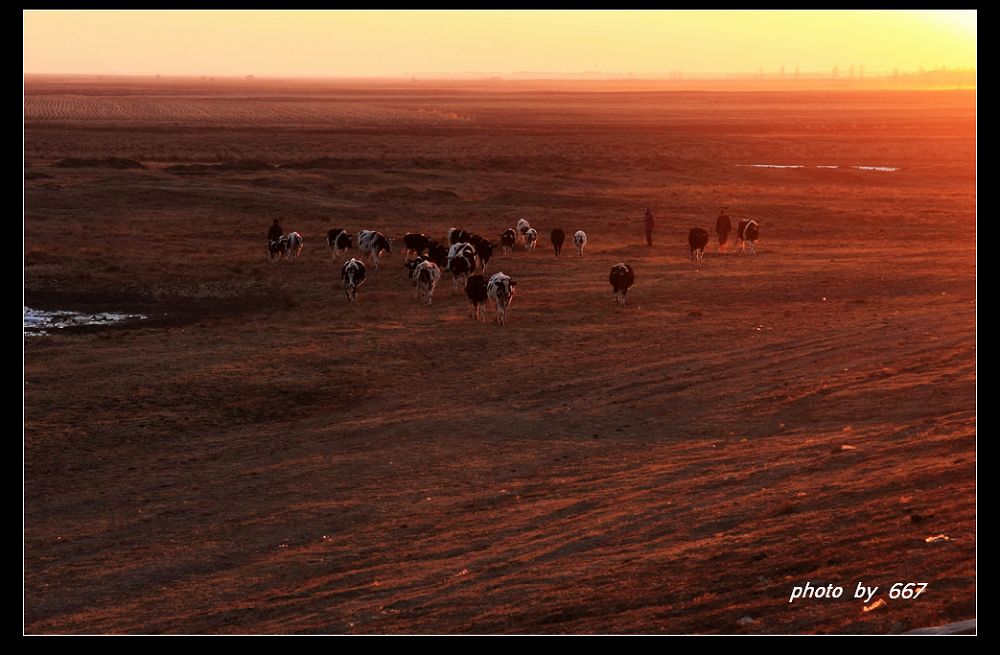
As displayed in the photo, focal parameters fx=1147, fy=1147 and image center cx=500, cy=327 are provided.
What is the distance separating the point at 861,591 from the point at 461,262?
2026cm

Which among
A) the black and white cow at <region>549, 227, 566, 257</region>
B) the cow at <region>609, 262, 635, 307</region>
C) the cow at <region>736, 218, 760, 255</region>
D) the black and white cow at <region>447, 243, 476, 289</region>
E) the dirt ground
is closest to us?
the dirt ground

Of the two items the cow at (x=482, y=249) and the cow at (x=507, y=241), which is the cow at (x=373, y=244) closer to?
the cow at (x=482, y=249)

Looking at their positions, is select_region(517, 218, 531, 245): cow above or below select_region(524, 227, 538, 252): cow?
above

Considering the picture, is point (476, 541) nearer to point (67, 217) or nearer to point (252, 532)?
point (252, 532)

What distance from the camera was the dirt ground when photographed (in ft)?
36.0

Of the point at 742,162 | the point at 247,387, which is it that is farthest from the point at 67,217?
the point at 742,162

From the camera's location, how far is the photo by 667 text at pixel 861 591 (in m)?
9.77

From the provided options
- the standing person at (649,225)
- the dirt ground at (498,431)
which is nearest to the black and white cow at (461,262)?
the dirt ground at (498,431)

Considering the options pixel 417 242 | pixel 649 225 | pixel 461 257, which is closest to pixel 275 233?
pixel 417 242

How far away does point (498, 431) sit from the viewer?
17578 millimetres

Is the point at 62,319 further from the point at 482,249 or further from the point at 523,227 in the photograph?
the point at 523,227

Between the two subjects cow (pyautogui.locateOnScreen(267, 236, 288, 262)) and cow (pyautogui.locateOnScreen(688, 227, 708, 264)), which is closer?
cow (pyautogui.locateOnScreen(267, 236, 288, 262))

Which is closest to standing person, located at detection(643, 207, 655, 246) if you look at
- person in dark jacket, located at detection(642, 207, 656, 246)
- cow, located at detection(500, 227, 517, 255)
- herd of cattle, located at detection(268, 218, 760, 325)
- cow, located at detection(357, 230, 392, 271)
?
person in dark jacket, located at detection(642, 207, 656, 246)

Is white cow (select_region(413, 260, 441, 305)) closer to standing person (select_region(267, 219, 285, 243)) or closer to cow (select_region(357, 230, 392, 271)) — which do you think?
cow (select_region(357, 230, 392, 271))
